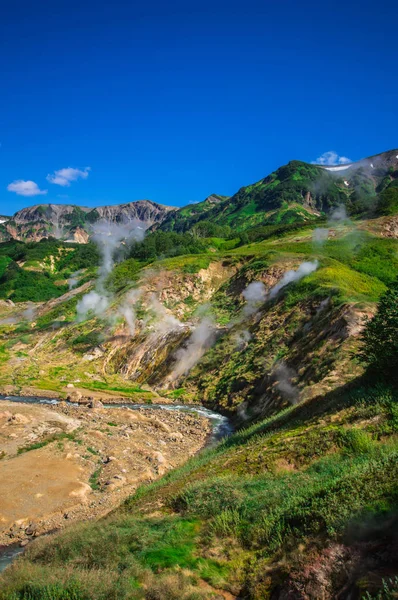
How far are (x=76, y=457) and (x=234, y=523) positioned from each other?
14.6 meters

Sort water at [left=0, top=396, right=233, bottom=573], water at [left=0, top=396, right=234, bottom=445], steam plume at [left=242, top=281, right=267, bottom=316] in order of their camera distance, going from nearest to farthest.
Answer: water at [left=0, top=396, right=233, bottom=573] < water at [left=0, top=396, right=234, bottom=445] < steam plume at [left=242, top=281, right=267, bottom=316]

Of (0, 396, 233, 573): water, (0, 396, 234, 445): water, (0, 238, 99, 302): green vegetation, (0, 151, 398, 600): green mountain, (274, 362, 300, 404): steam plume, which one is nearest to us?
(0, 151, 398, 600): green mountain

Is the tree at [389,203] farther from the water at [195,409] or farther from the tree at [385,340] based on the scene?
the tree at [385,340]

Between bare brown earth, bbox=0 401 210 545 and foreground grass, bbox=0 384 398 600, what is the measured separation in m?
4.90

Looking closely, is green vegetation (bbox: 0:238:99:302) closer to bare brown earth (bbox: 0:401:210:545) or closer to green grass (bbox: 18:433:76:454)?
bare brown earth (bbox: 0:401:210:545)

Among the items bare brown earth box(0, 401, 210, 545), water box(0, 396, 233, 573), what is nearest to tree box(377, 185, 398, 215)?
water box(0, 396, 233, 573)

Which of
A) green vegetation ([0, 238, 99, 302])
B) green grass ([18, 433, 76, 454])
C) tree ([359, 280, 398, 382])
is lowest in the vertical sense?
green grass ([18, 433, 76, 454])

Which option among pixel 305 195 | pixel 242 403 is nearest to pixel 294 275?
pixel 242 403

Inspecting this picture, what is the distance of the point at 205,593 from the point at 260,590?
0.84 metres

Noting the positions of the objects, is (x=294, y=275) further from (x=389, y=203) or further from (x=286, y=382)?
(x=389, y=203)

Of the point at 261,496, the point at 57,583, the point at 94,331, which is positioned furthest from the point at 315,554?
the point at 94,331

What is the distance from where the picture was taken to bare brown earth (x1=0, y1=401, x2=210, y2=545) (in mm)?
15023

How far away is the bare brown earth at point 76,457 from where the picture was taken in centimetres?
1502

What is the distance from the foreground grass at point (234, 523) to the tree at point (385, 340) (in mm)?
1283
